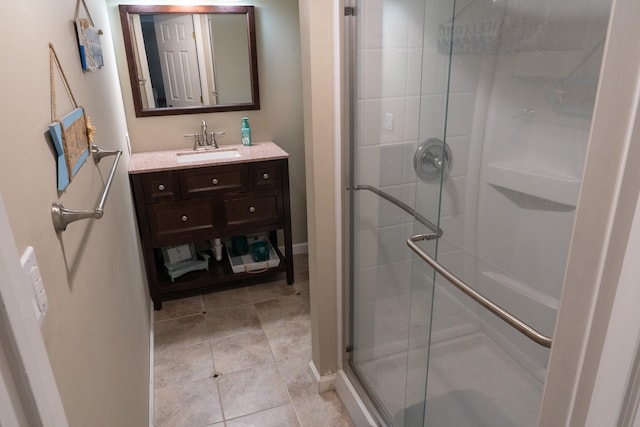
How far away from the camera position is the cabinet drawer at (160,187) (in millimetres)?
2303

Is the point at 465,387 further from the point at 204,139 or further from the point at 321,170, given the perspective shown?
the point at 204,139

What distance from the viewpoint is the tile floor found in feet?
5.89

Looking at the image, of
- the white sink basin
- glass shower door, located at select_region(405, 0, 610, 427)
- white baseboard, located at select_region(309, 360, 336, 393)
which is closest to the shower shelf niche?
glass shower door, located at select_region(405, 0, 610, 427)

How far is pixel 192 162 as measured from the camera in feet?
8.01

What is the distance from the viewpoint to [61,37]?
1.06m

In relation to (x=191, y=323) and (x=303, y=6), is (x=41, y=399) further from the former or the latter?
(x=191, y=323)

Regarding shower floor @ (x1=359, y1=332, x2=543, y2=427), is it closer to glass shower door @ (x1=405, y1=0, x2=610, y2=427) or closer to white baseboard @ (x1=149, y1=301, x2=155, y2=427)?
glass shower door @ (x1=405, y1=0, x2=610, y2=427)

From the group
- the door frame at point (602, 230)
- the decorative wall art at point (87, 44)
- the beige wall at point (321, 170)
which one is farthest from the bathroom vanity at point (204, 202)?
the door frame at point (602, 230)

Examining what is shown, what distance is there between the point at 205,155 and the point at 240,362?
1329 mm

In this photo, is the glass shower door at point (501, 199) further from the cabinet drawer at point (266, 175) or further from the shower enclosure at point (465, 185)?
the cabinet drawer at point (266, 175)

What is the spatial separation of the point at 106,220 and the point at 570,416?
1284mm

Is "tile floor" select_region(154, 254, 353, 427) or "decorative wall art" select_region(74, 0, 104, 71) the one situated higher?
"decorative wall art" select_region(74, 0, 104, 71)

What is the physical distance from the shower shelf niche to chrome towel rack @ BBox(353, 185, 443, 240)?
0.28 meters

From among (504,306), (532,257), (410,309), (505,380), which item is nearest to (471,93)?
(532,257)
